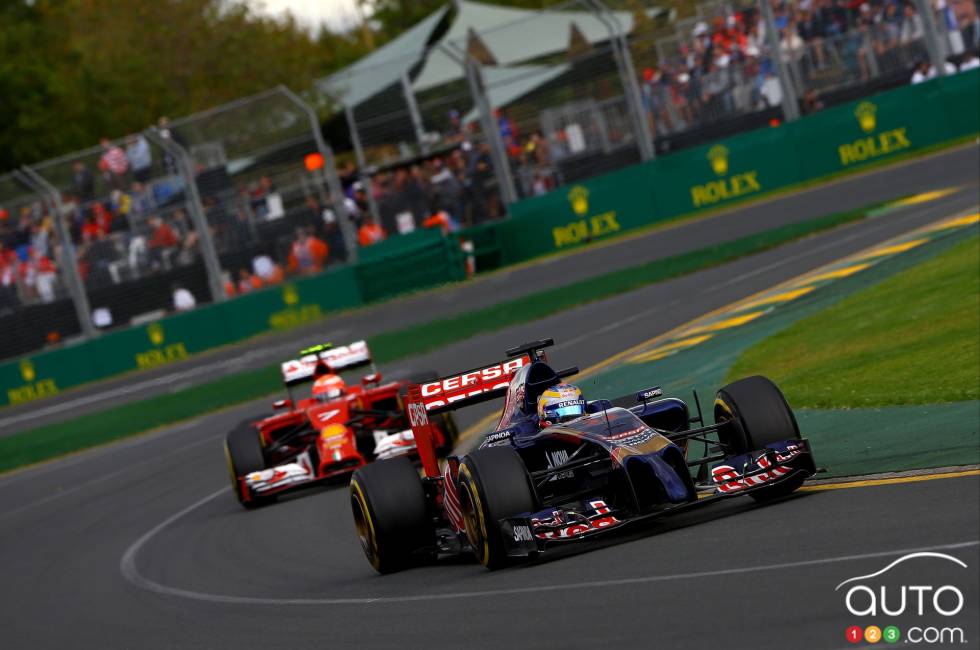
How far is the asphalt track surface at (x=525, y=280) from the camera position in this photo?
25.8 meters

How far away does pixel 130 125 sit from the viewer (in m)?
57.4

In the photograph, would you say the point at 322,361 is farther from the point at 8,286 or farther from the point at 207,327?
the point at 8,286

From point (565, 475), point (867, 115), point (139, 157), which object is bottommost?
point (565, 475)

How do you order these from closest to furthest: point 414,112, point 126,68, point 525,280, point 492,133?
point 525,280, point 492,133, point 414,112, point 126,68

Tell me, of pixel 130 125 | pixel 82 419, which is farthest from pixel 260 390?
pixel 130 125

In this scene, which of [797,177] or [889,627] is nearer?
[889,627]

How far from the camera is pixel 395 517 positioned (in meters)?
10.4

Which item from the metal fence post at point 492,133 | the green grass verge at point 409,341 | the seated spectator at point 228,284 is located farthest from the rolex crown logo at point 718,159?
the seated spectator at point 228,284

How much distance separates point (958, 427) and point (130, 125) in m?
51.2

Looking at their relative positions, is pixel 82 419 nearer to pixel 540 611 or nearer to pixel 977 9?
pixel 977 9

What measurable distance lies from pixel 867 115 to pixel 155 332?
48.5 feet

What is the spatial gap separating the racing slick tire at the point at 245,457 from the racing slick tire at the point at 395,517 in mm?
5137

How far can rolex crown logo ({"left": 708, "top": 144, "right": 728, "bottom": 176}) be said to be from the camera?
29.7 m

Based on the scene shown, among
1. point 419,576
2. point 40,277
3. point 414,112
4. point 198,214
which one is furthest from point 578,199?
point 419,576
